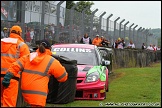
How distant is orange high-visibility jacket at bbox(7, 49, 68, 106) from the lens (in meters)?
7.10

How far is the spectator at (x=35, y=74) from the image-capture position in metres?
7.10

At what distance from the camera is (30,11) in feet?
60.7

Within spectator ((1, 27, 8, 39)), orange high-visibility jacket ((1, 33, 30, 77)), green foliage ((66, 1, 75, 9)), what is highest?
green foliage ((66, 1, 75, 9))

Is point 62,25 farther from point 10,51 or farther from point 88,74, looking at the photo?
point 10,51

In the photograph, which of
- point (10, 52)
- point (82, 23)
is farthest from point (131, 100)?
point (82, 23)

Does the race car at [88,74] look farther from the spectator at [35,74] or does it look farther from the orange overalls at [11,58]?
the spectator at [35,74]

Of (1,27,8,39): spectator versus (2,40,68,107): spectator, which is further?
(1,27,8,39): spectator

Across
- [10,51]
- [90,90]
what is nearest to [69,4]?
[90,90]

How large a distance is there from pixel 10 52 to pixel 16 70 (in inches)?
47.4

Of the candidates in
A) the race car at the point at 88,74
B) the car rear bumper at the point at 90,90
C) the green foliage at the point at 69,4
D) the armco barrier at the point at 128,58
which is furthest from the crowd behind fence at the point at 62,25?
the green foliage at the point at 69,4

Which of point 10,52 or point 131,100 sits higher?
point 10,52

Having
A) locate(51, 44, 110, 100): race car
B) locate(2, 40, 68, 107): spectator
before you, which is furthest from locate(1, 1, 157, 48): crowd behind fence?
locate(2, 40, 68, 107): spectator

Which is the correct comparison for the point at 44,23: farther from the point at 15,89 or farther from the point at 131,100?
the point at 15,89

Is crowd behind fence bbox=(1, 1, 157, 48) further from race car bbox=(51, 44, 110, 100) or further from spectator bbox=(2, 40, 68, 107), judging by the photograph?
spectator bbox=(2, 40, 68, 107)
